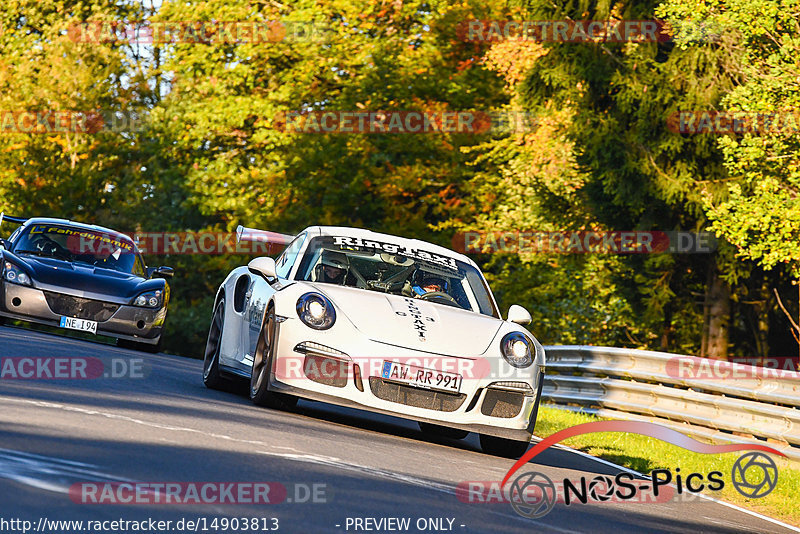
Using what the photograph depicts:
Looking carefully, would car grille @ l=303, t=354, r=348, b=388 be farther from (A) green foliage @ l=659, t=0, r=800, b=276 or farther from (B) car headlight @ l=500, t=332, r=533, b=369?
(A) green foliage @ l=659, t=0, r=800, b=276

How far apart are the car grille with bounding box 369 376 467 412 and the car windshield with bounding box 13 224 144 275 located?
8546mm

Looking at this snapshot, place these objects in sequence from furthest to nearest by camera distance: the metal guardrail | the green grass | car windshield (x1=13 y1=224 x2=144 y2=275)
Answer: car windshield (x1=13 y1=224 x2=144 y2=275) < the metal guardrail < the green grass

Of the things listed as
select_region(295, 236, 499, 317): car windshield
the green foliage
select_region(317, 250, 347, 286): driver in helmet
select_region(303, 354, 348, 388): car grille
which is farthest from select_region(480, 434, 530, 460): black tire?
the green foliage

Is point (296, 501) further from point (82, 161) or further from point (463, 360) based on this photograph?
point (82, 161)

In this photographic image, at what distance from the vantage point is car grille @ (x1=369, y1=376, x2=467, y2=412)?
30.2ft

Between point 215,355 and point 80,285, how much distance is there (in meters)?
4.60

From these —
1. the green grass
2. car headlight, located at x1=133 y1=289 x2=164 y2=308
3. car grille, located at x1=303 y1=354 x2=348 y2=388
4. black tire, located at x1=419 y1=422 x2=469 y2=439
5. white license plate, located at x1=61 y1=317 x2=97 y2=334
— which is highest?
car grille, located at x1=303 y1=354 x2=348 y2=388

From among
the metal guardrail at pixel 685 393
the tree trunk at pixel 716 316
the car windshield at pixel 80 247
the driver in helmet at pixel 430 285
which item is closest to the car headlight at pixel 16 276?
the car windshield at pixel 80 247

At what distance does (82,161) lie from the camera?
137 feet

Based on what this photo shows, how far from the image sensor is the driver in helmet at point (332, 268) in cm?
1049

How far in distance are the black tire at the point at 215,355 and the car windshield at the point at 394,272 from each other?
62.5 inches

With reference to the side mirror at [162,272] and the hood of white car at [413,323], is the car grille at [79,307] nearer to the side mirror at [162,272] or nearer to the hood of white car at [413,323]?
the side mirror at [162,272]

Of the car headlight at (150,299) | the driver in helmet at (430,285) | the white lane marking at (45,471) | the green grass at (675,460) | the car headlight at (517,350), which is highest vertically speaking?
the driver in helmet at (430,285)

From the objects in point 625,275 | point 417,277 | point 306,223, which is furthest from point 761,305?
point 417,277
